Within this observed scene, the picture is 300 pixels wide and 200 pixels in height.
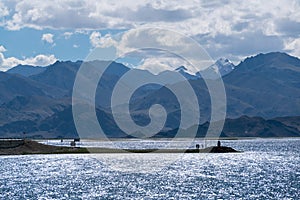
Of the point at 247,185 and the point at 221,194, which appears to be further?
the point at 247,185

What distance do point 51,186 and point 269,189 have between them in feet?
154

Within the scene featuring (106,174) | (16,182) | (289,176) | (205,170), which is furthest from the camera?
(205,170)

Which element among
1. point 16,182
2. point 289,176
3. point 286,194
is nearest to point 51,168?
point 16,182

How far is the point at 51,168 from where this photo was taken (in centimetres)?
18400

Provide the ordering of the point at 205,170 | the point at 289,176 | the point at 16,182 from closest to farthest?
the point at 16,182 → the point at 289,176 → the point at 205,170

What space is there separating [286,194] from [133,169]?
74004 mm

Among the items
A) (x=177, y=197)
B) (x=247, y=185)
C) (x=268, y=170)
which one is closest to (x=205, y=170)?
(x=268, y=170)

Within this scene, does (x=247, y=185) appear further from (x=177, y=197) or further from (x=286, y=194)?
(x=177, y=197)

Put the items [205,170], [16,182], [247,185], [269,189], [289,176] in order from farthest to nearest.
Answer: [205,170]
[289,176]
[16,182]
[247,185]
[269,189]

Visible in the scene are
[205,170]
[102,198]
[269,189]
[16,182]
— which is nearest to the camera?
[102,198]

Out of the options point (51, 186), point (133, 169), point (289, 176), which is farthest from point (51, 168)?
point (289, 176)

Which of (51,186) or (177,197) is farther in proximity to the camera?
(51,186)

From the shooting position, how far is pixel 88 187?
125688mm

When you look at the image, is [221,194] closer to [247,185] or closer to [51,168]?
[247,185]
